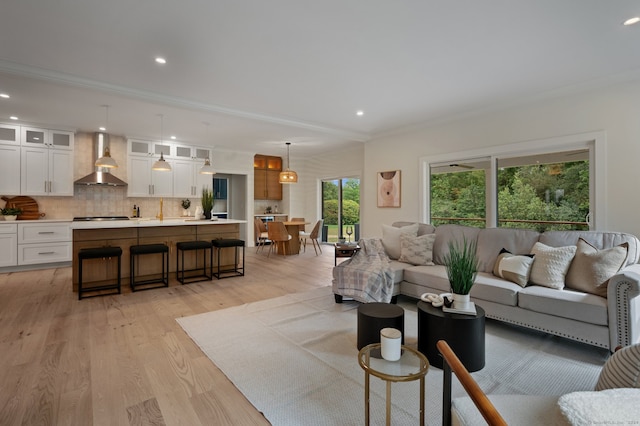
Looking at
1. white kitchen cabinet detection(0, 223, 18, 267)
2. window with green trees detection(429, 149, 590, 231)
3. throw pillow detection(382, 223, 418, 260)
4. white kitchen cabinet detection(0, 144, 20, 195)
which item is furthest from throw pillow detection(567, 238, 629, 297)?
white kitchen cabinet detection(0, 144, 20, 195)

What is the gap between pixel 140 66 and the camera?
347 cm

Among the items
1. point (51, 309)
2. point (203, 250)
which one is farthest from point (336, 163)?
point (51, 309)

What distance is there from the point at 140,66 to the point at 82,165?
165 inches

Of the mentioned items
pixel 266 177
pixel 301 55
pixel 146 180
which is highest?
pixel 301 55

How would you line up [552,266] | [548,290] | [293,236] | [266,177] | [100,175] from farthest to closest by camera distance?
[266,177], [293,236], [100,175], [552,266], [548,290]

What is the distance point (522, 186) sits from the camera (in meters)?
4.69

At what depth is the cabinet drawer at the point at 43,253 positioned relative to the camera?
17.9 ft

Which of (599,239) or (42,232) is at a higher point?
(599,239)

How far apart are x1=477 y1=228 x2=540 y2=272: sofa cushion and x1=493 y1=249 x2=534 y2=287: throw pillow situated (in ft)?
0.73

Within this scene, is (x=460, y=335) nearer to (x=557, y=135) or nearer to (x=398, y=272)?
(x=398, y=272)

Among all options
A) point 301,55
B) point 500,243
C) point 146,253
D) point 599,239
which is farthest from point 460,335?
point 146,253

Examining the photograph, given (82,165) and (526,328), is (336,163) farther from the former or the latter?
(526,328)

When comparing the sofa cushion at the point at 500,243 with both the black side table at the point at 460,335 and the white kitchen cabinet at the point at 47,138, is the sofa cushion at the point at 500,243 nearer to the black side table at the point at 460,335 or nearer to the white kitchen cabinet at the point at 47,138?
the black side table at the point at 460,335

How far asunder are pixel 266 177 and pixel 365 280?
21.8ft
